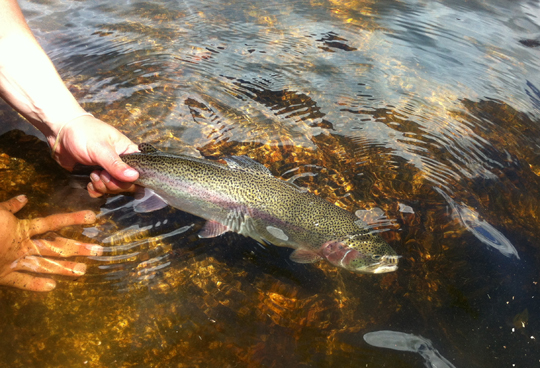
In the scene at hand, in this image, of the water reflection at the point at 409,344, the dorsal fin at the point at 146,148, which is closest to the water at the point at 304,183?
the water reflection at the point at 409,344

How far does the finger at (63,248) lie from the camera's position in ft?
11.6

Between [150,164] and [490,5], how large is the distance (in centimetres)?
1070

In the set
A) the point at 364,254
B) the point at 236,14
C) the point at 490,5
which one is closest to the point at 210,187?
the point at 364,254

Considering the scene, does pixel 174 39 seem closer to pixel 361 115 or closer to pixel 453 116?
pixel 361 115

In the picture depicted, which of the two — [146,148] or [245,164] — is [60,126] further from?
[245,164]

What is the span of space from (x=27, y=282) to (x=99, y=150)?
4.67 ft

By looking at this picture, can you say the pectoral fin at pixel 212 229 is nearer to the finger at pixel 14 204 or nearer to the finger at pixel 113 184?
the finger at pixel 113 184

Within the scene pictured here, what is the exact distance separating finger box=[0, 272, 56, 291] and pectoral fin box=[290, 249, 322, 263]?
2.35 metres

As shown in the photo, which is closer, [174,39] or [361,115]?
[361,115]

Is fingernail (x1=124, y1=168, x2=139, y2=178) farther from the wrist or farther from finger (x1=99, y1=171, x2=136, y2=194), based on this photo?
the wrist

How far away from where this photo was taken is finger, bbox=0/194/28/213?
375cm

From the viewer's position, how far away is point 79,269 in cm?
350

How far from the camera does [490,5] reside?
977cm

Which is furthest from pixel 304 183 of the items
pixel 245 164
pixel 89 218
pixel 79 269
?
pixel 79 269
